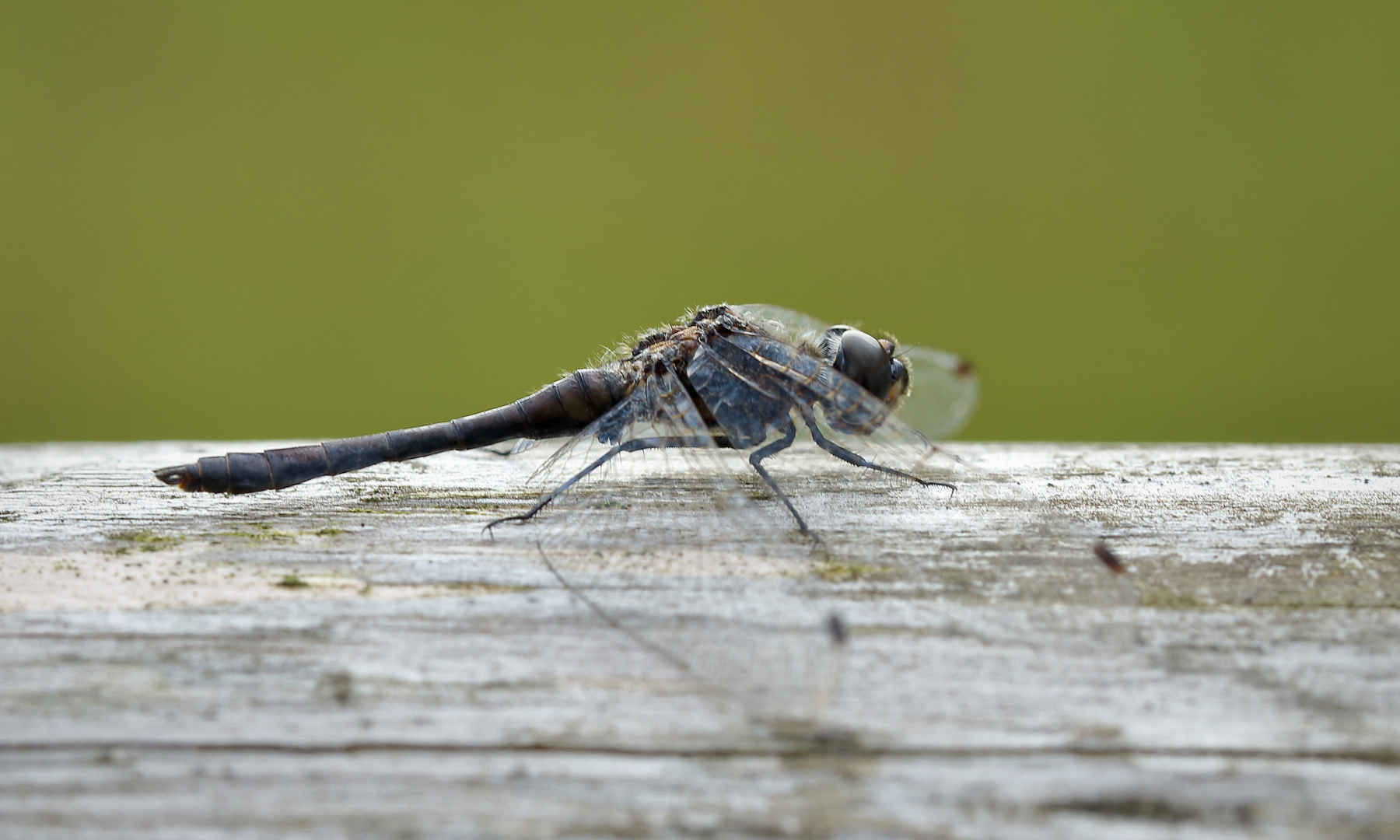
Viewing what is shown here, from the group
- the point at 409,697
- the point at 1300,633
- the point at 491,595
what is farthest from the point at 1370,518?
the point at 409,697

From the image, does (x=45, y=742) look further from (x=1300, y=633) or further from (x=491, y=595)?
(x=1300, y=633)

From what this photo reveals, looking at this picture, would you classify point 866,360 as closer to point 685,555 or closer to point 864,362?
point 864,362

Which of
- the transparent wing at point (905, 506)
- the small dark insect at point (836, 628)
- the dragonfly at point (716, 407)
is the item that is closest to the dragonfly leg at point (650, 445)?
the dragonfly at point (716, 407)

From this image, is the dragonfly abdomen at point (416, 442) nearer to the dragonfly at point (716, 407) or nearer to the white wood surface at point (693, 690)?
the dragonfly at point (716, 407)

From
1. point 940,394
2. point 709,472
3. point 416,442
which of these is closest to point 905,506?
point 709,472

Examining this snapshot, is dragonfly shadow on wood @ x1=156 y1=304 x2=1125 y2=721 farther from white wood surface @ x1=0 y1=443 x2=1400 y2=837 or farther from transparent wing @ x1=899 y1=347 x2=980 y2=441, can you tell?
transparent wing @ x1=899 y1=347 x2=980 y2=441
